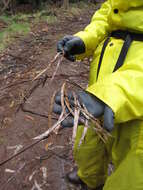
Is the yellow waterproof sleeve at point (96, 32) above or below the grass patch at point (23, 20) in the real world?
above

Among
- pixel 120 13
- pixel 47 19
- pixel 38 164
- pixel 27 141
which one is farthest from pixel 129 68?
pixel 47 19

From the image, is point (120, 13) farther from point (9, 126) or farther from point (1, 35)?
point (1, 35)

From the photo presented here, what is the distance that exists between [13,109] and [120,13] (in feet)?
5.95

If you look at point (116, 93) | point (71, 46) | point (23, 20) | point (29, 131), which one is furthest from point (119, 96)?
point (23, 20)

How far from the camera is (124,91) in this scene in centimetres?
96

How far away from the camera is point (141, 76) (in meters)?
0.99

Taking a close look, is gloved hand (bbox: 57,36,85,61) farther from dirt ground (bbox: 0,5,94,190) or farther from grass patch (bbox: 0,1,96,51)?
grass patch (bbox: 0,1,96,51)

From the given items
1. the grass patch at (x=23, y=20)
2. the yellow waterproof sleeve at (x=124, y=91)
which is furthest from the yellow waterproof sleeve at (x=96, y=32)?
the grass patch at (x=23, y=20)

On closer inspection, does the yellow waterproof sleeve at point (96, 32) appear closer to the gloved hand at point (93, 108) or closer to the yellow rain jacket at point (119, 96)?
the yellow rain jacket at point (119, 96)

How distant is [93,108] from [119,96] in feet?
0.36

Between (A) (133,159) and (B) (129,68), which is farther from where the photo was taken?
(A) (133,159)

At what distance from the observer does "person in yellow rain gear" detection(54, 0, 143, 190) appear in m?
0.94

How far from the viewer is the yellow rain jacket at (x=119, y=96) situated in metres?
0.97

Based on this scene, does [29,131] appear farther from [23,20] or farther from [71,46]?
[23,20]
